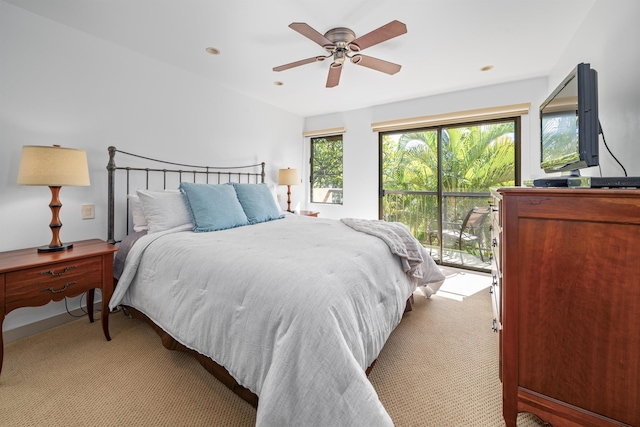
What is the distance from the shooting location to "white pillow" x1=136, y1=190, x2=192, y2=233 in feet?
7.11

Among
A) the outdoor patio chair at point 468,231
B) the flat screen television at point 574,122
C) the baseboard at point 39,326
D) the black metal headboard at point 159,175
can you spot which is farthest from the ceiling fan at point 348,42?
the baseboard at point 39,326

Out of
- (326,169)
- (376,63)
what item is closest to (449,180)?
(326,169)

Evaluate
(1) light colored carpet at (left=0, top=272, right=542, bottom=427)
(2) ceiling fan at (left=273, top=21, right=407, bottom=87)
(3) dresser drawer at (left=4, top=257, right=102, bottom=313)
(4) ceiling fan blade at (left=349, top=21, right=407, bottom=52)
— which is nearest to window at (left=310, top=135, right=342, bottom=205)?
(2) ceiling fan at (left=273, top=21, right=407, bottom=87)

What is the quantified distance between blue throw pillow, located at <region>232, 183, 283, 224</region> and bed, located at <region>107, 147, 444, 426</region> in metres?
0.24

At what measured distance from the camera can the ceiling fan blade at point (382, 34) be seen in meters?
1.74

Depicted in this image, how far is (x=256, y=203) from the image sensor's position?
278 centimetres

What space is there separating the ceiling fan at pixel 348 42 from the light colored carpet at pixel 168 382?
86.3 inches

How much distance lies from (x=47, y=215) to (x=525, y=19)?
160 inches

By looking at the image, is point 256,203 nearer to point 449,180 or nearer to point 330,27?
point 330,27

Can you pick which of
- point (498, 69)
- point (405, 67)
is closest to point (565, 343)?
point (405, 67)

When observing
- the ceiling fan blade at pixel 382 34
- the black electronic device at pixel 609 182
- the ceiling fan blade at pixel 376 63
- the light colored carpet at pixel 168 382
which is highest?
the ceiling fan blade at pixel 376 63

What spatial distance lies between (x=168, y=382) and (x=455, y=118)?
4060mm

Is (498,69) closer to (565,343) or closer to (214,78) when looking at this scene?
(565,343)

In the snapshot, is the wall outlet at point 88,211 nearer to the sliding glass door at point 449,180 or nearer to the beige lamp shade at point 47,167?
the beige lamp shade at point 47,167
